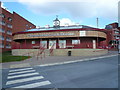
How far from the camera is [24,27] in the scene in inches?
1954

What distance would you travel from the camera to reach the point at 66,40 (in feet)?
72.1

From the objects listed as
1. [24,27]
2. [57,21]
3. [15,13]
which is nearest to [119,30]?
[57,21]

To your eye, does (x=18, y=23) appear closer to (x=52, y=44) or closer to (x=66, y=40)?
(x=52, y=44)

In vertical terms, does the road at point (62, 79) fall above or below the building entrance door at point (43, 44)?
→ below

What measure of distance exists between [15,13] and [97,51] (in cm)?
4012

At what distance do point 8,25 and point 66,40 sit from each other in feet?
106

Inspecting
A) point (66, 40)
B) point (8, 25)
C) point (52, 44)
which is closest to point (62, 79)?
point (66, 40)

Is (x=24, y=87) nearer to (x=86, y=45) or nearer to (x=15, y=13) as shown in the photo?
(x=86, y=45)

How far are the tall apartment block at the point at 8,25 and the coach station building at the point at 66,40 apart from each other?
1710 cm

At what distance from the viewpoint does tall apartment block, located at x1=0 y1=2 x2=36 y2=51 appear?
4037 cm

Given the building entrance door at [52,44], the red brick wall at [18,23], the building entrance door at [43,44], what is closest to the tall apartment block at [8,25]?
the red brick wall at [18,23]

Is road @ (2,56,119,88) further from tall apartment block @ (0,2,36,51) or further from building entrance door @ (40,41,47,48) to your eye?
tall apartment block @ (0,2,36,51)

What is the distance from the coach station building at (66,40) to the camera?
19.7 meters

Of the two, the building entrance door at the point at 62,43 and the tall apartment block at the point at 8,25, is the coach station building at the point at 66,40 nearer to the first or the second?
the building entrance door at the point at 62,43
